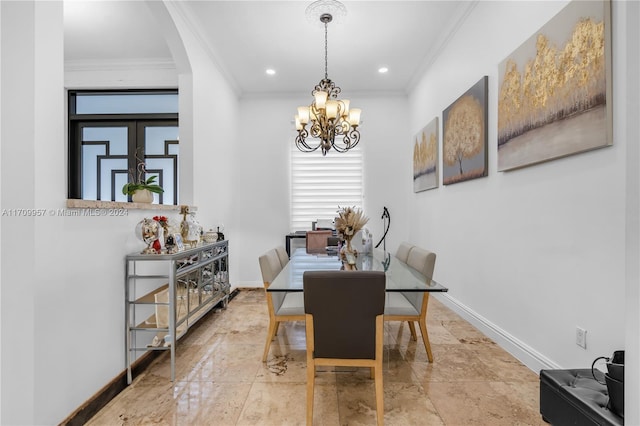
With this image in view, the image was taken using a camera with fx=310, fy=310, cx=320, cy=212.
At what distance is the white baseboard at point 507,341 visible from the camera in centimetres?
211

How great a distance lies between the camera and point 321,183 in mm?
5129

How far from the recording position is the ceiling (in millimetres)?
2951

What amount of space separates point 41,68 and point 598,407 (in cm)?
278

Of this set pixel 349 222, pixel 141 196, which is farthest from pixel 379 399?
pixel 141 196

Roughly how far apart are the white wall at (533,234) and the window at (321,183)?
1751 mm

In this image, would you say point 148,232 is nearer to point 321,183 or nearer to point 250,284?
point 250,284

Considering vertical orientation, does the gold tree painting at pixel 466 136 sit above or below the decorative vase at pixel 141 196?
above

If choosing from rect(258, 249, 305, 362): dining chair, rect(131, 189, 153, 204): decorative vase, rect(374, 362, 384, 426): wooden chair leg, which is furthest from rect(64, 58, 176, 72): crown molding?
rect(374, 362, 384, 426): wooden chair leg

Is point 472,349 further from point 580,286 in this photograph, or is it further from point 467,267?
point 580,286

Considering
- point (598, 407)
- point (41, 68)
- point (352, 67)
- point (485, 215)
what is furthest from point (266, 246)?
point (598, 407)

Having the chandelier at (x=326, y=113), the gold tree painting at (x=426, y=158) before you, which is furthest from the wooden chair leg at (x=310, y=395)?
the gold tree painting at (x=426, y=158)

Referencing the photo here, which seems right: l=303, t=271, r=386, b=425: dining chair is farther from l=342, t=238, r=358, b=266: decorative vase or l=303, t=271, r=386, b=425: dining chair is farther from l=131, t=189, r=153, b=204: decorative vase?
l=131, t=189, r=153, b=204: decorative vase

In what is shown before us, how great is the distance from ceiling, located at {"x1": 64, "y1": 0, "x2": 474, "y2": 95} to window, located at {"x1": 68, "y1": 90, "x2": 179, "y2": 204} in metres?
0.50

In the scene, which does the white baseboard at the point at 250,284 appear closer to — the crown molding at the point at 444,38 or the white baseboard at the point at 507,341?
the white baseboard at the point at 507,341
